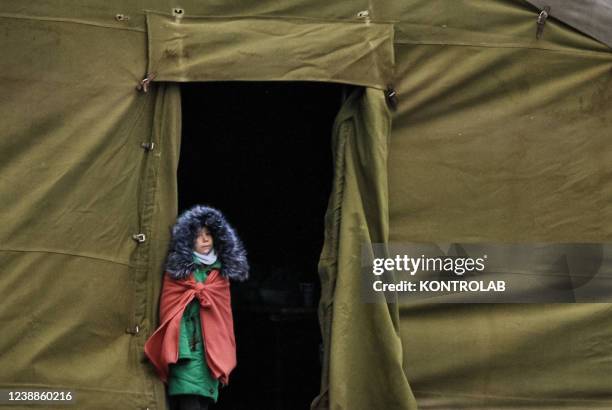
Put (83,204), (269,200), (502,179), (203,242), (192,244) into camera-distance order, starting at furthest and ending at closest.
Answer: (269,200) < (502,179) < (203,242) < (192,244) < (83,204)

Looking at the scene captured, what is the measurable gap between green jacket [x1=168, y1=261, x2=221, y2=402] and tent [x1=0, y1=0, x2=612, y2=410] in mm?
142

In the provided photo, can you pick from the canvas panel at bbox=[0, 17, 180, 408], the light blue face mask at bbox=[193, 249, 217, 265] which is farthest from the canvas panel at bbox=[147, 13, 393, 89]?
the light blue face mask at bbox=[193, 249, 217, 265]

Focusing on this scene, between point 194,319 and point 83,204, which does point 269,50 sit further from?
point 194,319

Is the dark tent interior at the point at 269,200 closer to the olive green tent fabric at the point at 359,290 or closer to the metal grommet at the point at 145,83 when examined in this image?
the olive green tent fabric at the point at 359,290

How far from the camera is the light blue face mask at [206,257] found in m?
7.00

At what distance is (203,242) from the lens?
7.05m

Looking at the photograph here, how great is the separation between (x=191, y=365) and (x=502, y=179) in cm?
215

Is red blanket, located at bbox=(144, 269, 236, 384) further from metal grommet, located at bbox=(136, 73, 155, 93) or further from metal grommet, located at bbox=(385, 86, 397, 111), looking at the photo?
metal grommet, located at bbox=(385, 86, 397, 111)

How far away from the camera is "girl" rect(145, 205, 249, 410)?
6.87m

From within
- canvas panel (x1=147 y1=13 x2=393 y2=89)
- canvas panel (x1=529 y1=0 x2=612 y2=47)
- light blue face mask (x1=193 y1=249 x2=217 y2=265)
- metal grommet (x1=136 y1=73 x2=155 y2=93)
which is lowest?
light blue face mask (x1=193 y1=249 x2=217 y2=265)

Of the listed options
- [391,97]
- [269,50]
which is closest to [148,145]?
[269,50]

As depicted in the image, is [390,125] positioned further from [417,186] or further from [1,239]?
[1,239]

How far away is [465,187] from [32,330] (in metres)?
2.62

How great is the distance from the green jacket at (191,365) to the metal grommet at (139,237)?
0.44m
